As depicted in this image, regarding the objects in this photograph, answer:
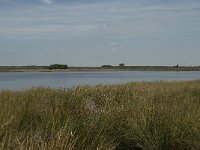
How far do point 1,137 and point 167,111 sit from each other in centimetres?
297

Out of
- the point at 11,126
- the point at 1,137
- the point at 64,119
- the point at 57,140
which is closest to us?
the point at 57,140

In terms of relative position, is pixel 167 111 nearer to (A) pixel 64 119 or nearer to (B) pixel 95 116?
(B) pixel 95 116

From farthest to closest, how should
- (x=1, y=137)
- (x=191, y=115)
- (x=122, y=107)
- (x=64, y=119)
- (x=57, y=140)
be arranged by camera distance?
(x=122, y=107), (x=191, y=115), (x=64, y=119), (x=1, y=137), (x=57, y=140)

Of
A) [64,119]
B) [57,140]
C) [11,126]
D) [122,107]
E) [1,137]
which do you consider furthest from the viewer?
[122,107]

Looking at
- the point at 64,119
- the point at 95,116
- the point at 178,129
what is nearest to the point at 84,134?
the point at 64,119

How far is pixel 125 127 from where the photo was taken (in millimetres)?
7516

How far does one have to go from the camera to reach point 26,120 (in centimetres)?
779

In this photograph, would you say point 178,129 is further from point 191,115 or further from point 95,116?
point 95,116

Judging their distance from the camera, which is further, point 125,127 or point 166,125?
point 125,127

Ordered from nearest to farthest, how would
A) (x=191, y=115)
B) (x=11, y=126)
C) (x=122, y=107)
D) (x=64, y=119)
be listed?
(x=11, y=126) → (x=64, y=119) → (x=191, y=115) → (x=122, y=107)

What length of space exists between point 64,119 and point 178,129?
1726 mm

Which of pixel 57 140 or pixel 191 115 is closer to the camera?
pixel 57 140

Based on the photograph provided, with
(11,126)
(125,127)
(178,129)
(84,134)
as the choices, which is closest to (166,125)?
(178,129)

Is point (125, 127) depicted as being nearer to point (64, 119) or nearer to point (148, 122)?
point (148, 122)
